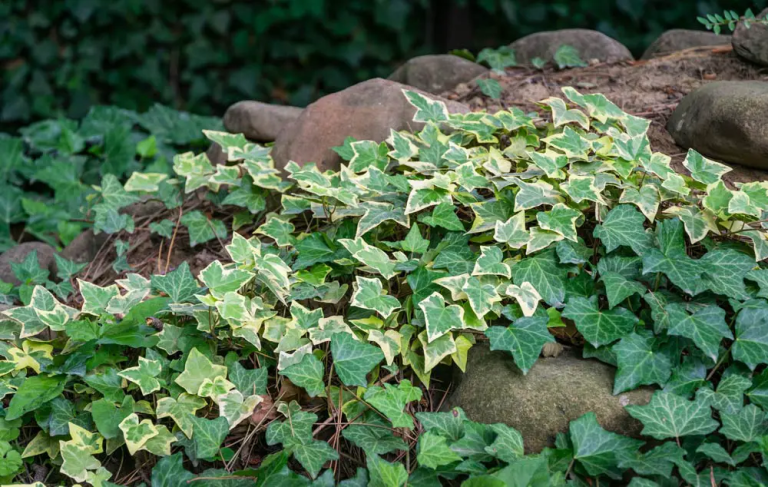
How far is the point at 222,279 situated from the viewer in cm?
172

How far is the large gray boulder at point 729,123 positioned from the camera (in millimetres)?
1985

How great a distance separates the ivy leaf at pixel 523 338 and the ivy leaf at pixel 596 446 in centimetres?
18

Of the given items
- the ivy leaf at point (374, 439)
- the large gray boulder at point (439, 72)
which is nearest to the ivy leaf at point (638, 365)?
the ivy leaf at point (374, 439)

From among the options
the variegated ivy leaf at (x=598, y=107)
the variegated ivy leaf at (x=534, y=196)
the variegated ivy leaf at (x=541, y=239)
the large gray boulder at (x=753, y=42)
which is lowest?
the variegated ivy leaf at (x=541, y=239)

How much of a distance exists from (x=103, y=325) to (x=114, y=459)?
32 centimetres

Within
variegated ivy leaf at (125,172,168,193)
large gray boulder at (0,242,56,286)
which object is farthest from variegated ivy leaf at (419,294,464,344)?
large gray boulder at (0,242,56,286)

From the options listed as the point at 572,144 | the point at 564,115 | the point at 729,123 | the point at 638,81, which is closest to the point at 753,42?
the point at 638,81

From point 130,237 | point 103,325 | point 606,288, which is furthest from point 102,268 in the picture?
point 606,288

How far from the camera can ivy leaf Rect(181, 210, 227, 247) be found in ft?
7.52

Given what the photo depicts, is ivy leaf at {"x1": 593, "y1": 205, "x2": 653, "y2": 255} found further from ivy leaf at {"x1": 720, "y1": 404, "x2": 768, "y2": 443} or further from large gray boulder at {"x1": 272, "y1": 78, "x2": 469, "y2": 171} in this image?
large gray boulder at {"x1": 272, "y1": 78, "x2": 469, "y2": 171}

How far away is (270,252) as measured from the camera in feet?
6.57

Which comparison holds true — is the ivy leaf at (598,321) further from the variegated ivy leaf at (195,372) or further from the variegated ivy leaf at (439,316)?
the variegated ivy leaf at (195,372)

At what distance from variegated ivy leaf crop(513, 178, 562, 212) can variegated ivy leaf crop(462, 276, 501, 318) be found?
10.1 inches

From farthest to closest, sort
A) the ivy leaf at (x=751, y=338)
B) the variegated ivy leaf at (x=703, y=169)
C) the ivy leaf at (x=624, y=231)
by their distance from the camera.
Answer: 1. the variegated ivy leaf at (x=703, y=169)
2. the ivy leaf at (x=624, y=231)
3. the ivy leaf at (x=751, y=338)
